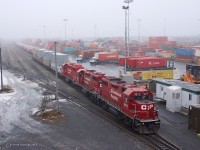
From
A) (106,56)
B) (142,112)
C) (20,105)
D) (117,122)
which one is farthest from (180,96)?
(106,56)

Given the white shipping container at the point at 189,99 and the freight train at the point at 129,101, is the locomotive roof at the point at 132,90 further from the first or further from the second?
the white shipping container at the point at 189,99

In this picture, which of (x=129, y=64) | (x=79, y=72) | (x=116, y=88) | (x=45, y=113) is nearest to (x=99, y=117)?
(x=116, y=88)

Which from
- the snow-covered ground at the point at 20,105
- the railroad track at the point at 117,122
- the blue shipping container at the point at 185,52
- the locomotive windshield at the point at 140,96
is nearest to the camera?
the railroad track at the point at 117,122

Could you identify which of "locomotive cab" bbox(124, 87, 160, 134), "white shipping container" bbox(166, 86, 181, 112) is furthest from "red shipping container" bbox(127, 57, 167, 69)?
"locomotive cab" bbox(124, 87, 160, 134)

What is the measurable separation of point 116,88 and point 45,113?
25.8ft

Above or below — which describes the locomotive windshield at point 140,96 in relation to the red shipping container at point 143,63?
below

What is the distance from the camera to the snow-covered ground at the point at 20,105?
27.0m

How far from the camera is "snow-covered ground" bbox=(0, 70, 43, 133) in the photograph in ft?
88.5

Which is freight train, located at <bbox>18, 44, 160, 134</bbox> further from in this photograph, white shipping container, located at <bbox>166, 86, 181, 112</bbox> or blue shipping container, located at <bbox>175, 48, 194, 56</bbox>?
blue shipping container, located at <bbox>175, 48, 194, 56</bbox>

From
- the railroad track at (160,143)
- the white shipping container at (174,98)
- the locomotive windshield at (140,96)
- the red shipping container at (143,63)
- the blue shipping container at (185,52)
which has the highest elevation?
the blue shipping container at (185,52)

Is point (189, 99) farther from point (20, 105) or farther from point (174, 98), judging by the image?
Answer: point (20, 105)

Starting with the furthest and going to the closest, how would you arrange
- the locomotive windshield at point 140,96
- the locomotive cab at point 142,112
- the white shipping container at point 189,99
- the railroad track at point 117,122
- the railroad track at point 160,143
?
the white shipping container at point 189,99
the locomotive windshield at point 140,96
the locomotive cab at point 142,112
the railroad track at point 117,122
the railroad track at point 160,143

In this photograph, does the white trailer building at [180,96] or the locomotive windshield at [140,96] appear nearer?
the locomotive windshield at [140,96]

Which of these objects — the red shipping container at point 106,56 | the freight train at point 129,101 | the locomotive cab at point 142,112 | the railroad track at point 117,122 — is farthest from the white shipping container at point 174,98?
the red shipping container at point 106,56
